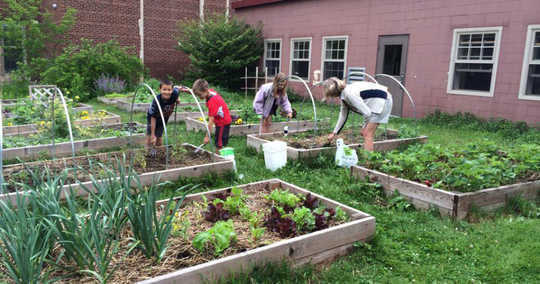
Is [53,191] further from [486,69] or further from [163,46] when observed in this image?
[163,46]

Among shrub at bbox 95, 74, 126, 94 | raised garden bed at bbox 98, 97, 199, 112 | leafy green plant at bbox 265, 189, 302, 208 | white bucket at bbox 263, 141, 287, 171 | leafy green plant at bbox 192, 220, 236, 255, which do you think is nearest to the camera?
leafy green plant at bbox 192, 220, 236, 255

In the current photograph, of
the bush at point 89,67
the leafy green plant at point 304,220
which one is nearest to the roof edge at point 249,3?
the bush at point 89,67

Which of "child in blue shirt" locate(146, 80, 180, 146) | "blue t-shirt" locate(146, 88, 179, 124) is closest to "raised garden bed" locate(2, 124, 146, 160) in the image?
"child in blue shirt" locate(146, 80, 180, 146)

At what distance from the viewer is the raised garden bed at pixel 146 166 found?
466cm

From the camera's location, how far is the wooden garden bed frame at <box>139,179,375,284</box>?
260 cm

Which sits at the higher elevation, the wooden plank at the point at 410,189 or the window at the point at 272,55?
the window at the point at 272,55

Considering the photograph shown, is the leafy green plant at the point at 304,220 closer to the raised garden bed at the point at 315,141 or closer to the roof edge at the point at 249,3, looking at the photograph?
the raised garden bed at the point at 315,141

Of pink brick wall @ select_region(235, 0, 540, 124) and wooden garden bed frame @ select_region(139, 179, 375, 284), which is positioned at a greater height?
pink brick wall @ select_region(235, 0, 540, 124)

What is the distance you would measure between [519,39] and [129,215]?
362 inches

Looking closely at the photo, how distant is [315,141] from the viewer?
6.83m

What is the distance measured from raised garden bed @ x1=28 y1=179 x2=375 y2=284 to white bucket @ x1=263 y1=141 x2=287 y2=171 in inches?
63.8

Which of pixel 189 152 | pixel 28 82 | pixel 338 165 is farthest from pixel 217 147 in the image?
pixel 28 82

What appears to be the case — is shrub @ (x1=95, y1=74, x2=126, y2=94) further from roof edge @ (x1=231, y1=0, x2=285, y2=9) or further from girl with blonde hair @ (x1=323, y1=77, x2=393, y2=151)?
girl with blonde hair @ (x1=323, y1=77, x2=393, y2=151)

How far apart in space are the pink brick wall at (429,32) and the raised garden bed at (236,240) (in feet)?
24.2
